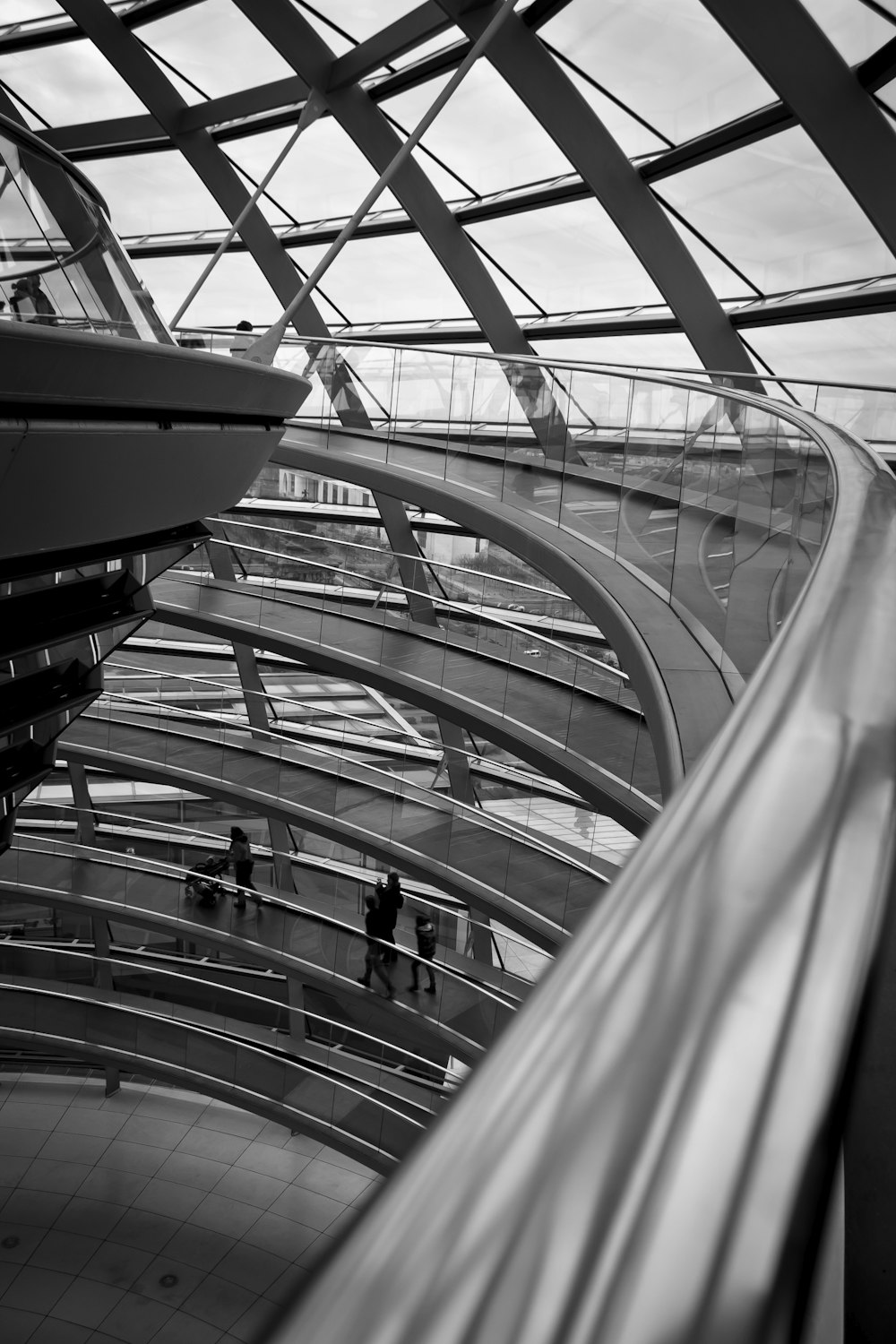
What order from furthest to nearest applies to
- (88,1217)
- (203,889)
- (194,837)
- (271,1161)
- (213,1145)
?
(194,837), (213,1145), (271,1161), (203,889), (88,1217)

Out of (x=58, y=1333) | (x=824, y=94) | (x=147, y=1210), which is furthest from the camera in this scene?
(x=147, y=1210)

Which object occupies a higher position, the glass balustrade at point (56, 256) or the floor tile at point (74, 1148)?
the glass balustrade at point (56, 256)

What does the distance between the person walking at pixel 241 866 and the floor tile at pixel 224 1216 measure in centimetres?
543

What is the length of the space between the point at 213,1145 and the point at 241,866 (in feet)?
19.5

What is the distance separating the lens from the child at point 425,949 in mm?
Answer: 19766

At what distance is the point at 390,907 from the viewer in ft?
64.8

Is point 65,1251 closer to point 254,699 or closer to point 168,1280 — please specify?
point 168,1280

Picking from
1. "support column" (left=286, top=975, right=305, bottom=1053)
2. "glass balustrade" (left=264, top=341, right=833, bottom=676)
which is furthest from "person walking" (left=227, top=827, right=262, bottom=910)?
"glass balustrade" (left=264, top=341, right=833, bottom=676)

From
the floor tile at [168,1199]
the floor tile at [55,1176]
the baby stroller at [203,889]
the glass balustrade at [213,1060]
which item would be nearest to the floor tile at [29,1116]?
the floor tile at [55,1176]

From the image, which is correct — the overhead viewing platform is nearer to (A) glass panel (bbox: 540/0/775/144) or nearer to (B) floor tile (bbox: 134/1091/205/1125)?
(A) glass panel (bbox: 540/0/775/144)

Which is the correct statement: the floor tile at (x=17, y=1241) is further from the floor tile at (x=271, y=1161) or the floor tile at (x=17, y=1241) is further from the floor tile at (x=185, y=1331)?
the floor tile at (x=271, y=1161)

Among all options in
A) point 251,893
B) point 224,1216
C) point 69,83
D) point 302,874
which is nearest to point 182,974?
point 302,874

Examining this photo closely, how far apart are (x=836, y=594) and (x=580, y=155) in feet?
46.6

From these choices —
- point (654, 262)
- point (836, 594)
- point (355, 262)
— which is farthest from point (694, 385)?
point (355, 262)
